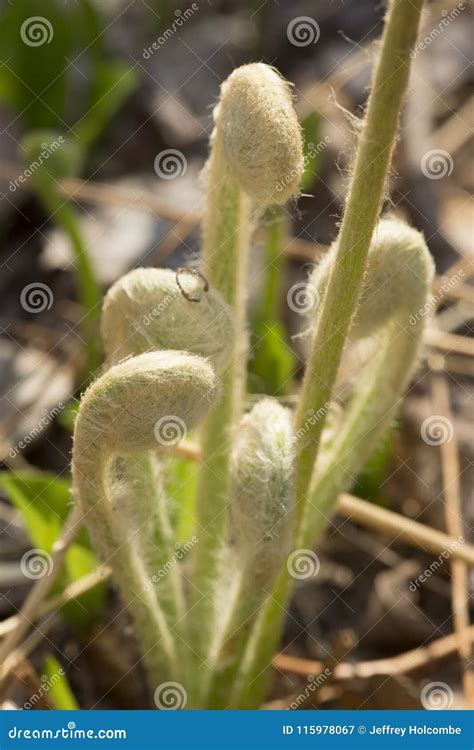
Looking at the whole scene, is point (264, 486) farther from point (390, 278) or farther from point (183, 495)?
point (183, 495)

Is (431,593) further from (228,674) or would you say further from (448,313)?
(448,313)

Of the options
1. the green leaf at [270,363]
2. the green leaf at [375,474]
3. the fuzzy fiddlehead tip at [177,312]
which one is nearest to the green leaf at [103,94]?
the green leaf at [270,363]

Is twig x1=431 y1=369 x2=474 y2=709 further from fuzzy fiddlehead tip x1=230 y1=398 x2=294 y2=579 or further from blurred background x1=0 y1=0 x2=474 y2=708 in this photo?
fuzzy fiddlehead tip x1=230 y1=398 x2=294 y2=579

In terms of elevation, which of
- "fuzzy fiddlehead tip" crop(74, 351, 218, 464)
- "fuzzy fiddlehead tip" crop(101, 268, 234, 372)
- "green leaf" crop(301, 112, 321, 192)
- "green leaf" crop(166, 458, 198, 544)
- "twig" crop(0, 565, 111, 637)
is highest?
"green leaf" crop(301, 112, 321, 192)

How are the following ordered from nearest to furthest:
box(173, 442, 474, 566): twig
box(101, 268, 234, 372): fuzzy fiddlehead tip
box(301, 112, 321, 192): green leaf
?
1. box(101, 268, 234, 372): fuzzy fiddlehead tip
2. box(173, 442, 474, 566): twig
3. box(301, 112, 321, 192): green leaf

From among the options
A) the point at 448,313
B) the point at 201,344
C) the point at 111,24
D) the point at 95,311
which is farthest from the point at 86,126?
the point at 201,344

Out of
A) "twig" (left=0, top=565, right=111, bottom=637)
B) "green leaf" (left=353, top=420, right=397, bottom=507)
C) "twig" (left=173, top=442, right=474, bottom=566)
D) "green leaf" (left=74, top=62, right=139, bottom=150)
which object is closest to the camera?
"twig" (left=0, top=565, right=111, bottom=637)

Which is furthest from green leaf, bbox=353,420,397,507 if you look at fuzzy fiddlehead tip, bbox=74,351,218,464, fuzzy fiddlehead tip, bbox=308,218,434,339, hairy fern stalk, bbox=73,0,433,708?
fuzzy fiddlehead tip, bbox=74,351,218,464
